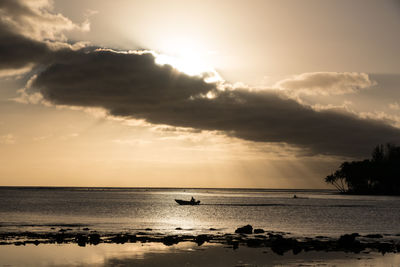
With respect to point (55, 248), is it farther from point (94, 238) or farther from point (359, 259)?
point (359, 259)

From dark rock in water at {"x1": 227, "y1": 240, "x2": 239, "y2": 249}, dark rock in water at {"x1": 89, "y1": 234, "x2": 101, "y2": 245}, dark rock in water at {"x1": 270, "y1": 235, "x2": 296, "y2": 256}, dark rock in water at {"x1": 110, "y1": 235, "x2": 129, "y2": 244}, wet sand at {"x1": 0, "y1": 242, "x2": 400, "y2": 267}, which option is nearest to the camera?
wet sand at {"x1": 0, "y1": 242, "x2": 400, "y2": 267}

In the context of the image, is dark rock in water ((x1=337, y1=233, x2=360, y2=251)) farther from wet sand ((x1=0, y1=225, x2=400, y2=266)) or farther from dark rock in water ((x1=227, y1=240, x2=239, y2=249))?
dark rock in water ((x1=227, y1=240, x2=239, y2=249))

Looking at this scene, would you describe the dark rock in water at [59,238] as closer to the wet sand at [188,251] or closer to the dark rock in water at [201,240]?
the wet sand at [188,251]

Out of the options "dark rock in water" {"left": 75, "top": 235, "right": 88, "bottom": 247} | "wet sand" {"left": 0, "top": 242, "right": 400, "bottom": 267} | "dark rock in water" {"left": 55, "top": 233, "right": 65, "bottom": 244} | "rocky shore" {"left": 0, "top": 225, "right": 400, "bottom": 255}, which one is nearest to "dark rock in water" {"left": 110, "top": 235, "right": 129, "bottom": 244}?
"rocky shore" {"left": 0, "top": 225, "right": 400, "bottom": 255}

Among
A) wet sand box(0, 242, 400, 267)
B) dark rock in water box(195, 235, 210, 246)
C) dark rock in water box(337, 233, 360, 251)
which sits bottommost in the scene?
wet sand box(0, 242, 400, 267)

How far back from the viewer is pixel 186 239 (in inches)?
2179

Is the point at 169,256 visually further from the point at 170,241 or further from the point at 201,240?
the point at 201,240

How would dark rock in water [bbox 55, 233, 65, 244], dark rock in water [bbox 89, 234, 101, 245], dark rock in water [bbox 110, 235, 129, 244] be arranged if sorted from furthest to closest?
dark rock in water [bbox 110, 235, 129, 244]
dark rock in water [bbox 55, 233, 65, 244]
dark rock in water [bbox 89, 234, 101, 245]

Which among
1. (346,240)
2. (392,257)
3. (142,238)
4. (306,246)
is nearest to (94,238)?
(142,238)

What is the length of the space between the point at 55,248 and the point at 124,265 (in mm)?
12085

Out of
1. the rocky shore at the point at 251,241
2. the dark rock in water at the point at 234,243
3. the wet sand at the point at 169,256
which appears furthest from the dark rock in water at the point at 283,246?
the dark rock in water at the point at 234,243

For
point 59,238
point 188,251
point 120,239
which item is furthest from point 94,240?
point 188,251

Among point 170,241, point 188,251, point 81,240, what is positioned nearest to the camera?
point 188,251

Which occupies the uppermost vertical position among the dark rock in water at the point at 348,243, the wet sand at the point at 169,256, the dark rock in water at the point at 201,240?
the dark rock in water at the point at 348,243
